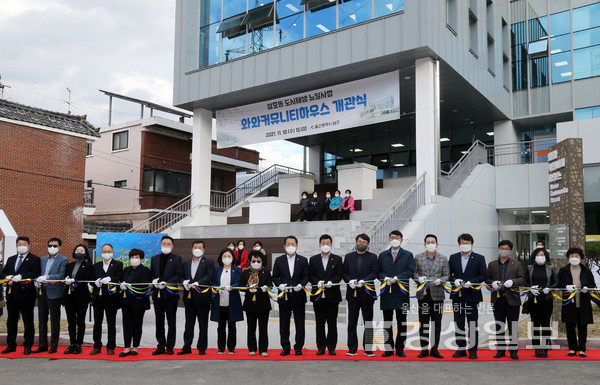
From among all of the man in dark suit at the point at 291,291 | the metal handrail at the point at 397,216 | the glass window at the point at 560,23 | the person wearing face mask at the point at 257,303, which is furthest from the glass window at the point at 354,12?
the person wearing face mask at the point at 257,303

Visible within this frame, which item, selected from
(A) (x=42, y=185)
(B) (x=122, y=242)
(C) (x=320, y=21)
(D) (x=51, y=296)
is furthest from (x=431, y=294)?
(A) (x=42, y=185)

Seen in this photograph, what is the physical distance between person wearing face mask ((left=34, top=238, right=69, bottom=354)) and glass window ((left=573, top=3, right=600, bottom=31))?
2303cm

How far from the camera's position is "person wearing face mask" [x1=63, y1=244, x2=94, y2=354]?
881cm

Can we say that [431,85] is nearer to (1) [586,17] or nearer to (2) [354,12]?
(2) [354,12]

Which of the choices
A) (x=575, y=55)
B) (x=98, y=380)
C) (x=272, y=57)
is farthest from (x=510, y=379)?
(x=575, y=55)

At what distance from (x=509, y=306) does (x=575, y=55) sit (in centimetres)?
1891

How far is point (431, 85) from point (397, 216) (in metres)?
5.00

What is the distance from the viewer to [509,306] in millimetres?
8516

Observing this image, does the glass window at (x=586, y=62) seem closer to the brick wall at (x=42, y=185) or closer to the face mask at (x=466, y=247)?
the face mask at (x=466, y=247)

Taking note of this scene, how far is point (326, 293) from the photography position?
8617mm

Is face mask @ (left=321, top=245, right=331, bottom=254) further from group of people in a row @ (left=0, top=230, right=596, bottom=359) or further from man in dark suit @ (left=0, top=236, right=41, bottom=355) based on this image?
man in dark suit @ (left=0, top=236, right=41, bottom=355)

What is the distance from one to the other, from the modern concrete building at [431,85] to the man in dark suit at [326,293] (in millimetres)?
5538

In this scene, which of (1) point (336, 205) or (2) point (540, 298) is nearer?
(2) point (540, 298)

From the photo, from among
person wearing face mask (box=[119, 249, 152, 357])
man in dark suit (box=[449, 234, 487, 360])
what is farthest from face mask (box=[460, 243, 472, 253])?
person wearing face mask (box=[119, 249, 152, 357])
